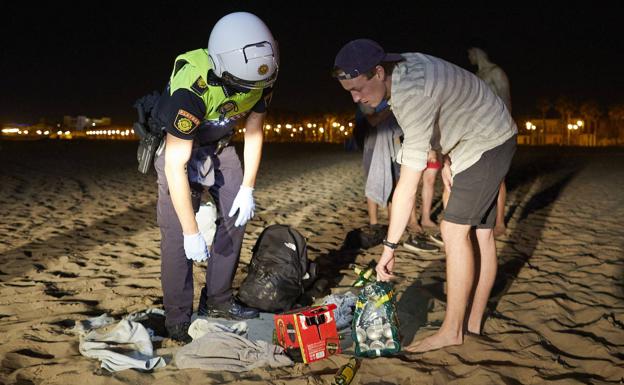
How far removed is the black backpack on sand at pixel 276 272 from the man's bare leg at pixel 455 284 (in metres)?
1.12

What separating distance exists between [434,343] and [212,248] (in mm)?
1734

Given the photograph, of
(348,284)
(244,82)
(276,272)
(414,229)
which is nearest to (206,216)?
(276,272)

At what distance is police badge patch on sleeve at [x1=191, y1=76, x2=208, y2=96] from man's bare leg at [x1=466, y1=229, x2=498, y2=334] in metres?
2.02

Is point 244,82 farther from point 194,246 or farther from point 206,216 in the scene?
point 206,216

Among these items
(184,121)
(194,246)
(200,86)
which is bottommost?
(194,246)

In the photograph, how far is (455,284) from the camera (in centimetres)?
284

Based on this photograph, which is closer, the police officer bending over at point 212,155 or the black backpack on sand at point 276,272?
the police officer bending over at point 212,155

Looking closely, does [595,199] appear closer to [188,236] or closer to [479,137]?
[479,137]

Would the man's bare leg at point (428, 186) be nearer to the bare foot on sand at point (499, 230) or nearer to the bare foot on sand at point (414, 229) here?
the bare foot on sand at point (414, 229)

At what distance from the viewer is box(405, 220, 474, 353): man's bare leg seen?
2814 mm

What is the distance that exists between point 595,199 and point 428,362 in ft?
26.9

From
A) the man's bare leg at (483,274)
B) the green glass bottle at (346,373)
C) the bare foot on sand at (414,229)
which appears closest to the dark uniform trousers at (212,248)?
the green glass bottle at (346,373)

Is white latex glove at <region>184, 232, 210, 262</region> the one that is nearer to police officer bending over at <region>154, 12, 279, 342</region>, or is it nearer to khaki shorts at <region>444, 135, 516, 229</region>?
police officer bending over at <region>154, 12, 279, 342</region>

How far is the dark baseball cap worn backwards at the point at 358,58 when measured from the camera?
2.43m
